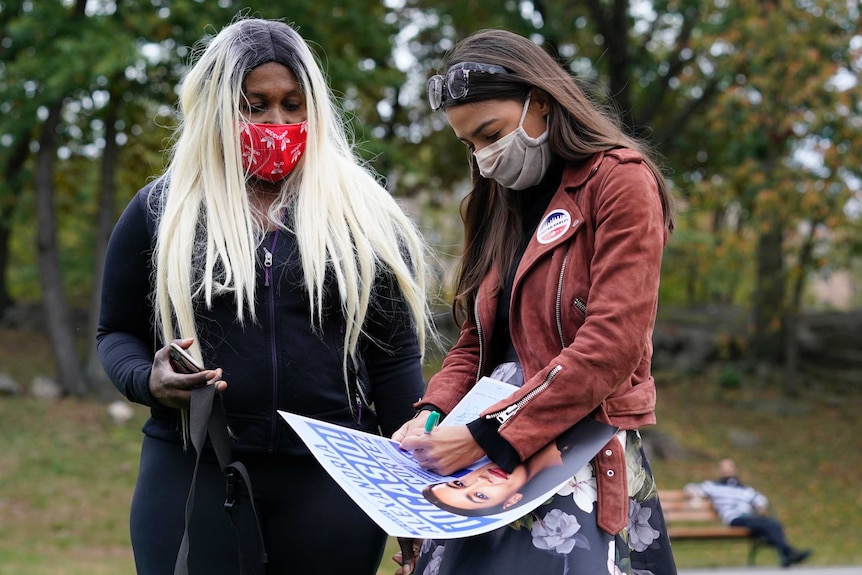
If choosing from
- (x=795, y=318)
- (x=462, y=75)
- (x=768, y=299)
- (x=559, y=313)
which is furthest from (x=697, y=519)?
(x=462, y=75)

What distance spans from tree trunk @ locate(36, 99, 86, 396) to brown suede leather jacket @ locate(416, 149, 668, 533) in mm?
13229

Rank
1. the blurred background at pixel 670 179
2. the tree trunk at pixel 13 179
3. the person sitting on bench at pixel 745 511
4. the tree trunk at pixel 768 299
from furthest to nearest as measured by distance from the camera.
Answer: the tree trunk at pixel 768 299 → the tree trunk at pixel 13 179 → the blurred background at pixel 670 179 → the person sitting on bench at pixel 745 511

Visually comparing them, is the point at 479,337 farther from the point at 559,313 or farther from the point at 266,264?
the point at 266,264

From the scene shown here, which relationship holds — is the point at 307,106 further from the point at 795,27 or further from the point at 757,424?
the point at 757,424

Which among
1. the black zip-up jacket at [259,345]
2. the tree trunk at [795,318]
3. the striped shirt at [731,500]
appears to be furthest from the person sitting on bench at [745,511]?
the black zip-up jacket at [259,345]

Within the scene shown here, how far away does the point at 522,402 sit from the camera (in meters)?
2.30

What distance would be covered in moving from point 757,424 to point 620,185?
49.7ft

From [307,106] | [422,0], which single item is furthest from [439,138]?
[307,106]

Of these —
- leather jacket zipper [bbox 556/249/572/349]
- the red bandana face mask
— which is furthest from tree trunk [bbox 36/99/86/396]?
leather jacket zipper [bbox 556/249/572/349]

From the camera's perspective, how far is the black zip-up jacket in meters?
2.71

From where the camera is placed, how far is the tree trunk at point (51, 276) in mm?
14492

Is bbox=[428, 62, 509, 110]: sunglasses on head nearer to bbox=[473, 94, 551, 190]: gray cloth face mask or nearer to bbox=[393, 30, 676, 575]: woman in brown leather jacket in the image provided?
bbox=[393, 30, 676, 575]: woman in brown leather jacket

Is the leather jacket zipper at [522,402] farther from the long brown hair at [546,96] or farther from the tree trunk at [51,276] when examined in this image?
the tree trunk at [51,276]

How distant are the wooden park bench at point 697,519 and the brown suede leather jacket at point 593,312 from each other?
699 centimetres
